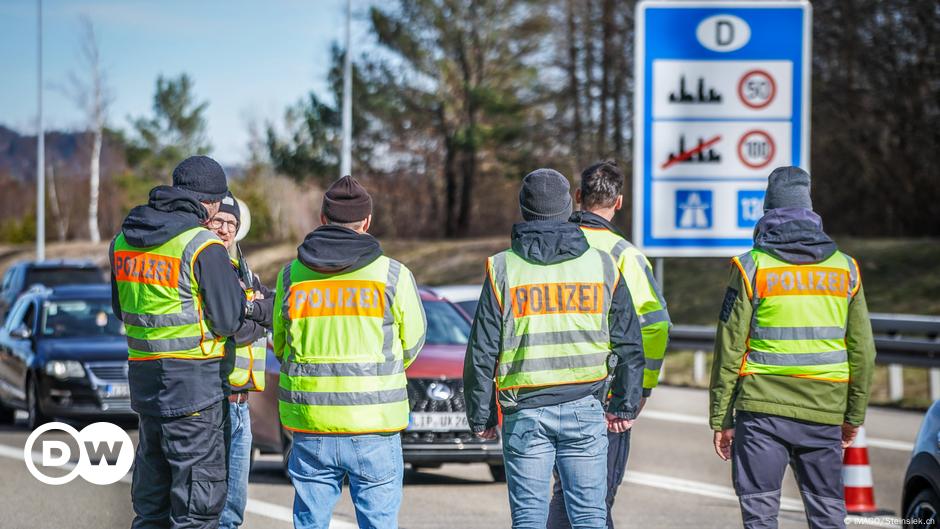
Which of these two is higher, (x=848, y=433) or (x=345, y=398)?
(x=345, y=398)

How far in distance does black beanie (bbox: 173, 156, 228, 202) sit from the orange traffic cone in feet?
16.4

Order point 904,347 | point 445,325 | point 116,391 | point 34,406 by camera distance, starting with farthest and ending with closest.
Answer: point 904,347 → point 34,406 → point 116,391 → point 445,325

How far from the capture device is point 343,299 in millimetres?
5309

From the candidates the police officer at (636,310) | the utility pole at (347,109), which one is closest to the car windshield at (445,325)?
the police officer at (636,310)

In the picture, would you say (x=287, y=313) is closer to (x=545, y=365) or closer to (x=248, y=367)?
(x=248, y=367)

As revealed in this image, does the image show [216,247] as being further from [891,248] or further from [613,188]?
[891,248]

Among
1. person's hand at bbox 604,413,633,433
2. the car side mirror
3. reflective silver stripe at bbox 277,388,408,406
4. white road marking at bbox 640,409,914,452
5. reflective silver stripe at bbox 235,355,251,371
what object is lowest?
white road marking at bbox 640,409,914,452

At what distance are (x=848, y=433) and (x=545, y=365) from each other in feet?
5.06

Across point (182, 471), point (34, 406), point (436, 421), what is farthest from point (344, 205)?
point (34, 406)

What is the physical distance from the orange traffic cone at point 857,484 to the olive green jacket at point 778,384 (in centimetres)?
309

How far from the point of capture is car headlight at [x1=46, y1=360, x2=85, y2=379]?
44.4 ft

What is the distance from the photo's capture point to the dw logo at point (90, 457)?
A: 33.9ft

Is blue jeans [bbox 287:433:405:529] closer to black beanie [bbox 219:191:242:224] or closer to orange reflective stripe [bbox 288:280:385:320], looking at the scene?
orange reflective stripe [bbox 288:280:385:320]

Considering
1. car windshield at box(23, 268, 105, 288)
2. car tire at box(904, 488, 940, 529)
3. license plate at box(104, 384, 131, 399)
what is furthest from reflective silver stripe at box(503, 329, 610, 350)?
car windshield at box(23, 268, 105, 288)
